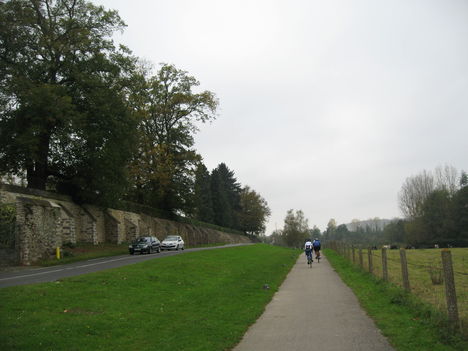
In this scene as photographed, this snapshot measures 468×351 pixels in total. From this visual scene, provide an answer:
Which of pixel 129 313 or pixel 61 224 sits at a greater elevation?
pixel 61 224

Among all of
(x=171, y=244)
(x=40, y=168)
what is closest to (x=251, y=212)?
(x=171, y=244)

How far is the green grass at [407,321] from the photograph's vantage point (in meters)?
7.46

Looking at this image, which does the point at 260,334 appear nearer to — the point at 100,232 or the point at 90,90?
the point at 90,90

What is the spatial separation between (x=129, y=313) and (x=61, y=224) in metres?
25.2

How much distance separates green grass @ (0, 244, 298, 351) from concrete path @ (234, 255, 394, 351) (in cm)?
44

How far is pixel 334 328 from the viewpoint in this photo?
910 centimetres

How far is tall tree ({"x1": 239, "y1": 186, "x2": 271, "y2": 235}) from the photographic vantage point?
11419 centimetres

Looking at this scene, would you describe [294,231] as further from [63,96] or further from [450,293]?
[450,293]

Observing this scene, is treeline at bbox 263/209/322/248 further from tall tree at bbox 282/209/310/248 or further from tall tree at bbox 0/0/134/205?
tall tree at bbox 0/0/134/205

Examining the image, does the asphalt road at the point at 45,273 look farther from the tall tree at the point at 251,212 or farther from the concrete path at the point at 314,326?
the tall tree at the point at 251,212

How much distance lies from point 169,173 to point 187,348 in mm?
42794

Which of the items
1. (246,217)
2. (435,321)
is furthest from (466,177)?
(435,321)

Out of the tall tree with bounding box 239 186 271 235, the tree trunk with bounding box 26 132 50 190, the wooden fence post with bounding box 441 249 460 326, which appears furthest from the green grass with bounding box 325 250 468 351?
the tall tree with bounding box 239 186 271 235

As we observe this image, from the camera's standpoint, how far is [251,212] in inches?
4515
